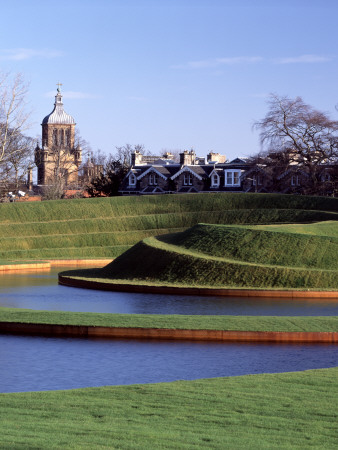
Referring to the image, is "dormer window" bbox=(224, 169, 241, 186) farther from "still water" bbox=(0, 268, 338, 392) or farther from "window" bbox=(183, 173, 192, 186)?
"still water" bbox=(0, 268, 338, 392)

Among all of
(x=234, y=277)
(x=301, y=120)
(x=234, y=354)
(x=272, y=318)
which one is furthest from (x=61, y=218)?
(x=234, y=354)

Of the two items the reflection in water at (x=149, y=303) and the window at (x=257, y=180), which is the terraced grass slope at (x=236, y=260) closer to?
the reflection in water at (x=149, y=303)

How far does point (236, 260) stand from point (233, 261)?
2.23ft

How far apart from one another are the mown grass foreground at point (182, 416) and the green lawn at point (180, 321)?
19.0 feet

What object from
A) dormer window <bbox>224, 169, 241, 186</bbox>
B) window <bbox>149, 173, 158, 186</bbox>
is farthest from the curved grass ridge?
window <bbox>149, 173, 158, 186</bbox>

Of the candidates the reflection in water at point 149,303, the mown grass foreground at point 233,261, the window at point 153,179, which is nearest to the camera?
the reflection in water at point 149,303

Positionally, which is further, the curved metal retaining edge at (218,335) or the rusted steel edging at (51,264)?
the rusted steel edging at (51,264)

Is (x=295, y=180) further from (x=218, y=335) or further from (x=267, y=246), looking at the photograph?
(x=218, y=335)

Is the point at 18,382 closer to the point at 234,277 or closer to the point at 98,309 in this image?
the point at 98,309

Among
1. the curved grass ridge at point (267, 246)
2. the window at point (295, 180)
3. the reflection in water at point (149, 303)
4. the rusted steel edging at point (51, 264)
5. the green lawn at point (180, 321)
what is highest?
the window at point (295, 180)

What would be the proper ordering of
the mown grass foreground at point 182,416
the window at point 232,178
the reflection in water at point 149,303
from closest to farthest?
1. the mown grass foreground at point 182,416
2. the reflection in water at point 149,303
3. the window at point 232,178

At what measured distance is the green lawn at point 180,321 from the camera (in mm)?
18781

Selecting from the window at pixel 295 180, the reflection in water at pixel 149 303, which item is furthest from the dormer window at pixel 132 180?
the reflection in water at pixel 149 303

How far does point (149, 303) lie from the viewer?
86.3 ft
